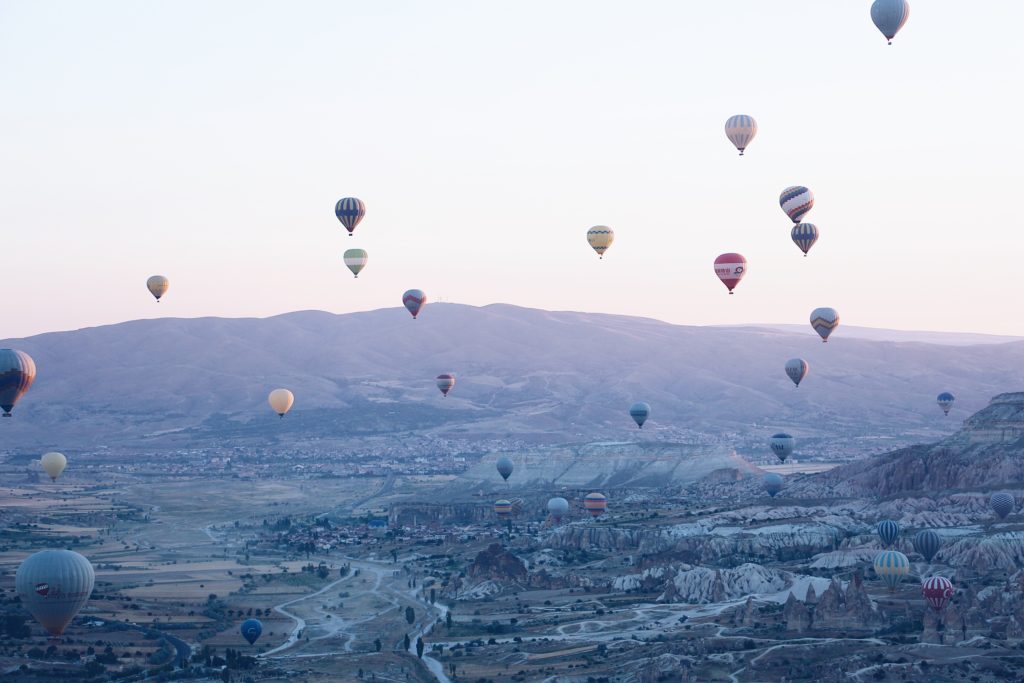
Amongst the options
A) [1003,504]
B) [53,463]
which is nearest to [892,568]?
[1003,504]

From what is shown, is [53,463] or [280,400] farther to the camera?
[280,400]

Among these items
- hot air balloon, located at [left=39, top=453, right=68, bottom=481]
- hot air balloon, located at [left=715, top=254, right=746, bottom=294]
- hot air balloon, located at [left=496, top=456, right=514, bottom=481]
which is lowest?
hot air balloon, located at [left=496, top=456, right=514, bottom=481]

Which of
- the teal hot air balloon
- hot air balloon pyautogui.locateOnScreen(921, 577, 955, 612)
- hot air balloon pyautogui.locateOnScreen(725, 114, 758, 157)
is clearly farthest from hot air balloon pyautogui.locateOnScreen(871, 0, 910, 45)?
the teal hot air balloon

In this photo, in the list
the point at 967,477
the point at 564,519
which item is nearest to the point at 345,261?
the point at 564,519

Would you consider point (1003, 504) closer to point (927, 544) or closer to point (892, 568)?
point (927, 544)

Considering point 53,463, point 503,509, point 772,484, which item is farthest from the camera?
point 503,509

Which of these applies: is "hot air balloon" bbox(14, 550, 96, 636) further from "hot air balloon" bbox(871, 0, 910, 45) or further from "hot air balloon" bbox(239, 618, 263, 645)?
"hot air balloon" bbox(871, 0, 910, 45)
